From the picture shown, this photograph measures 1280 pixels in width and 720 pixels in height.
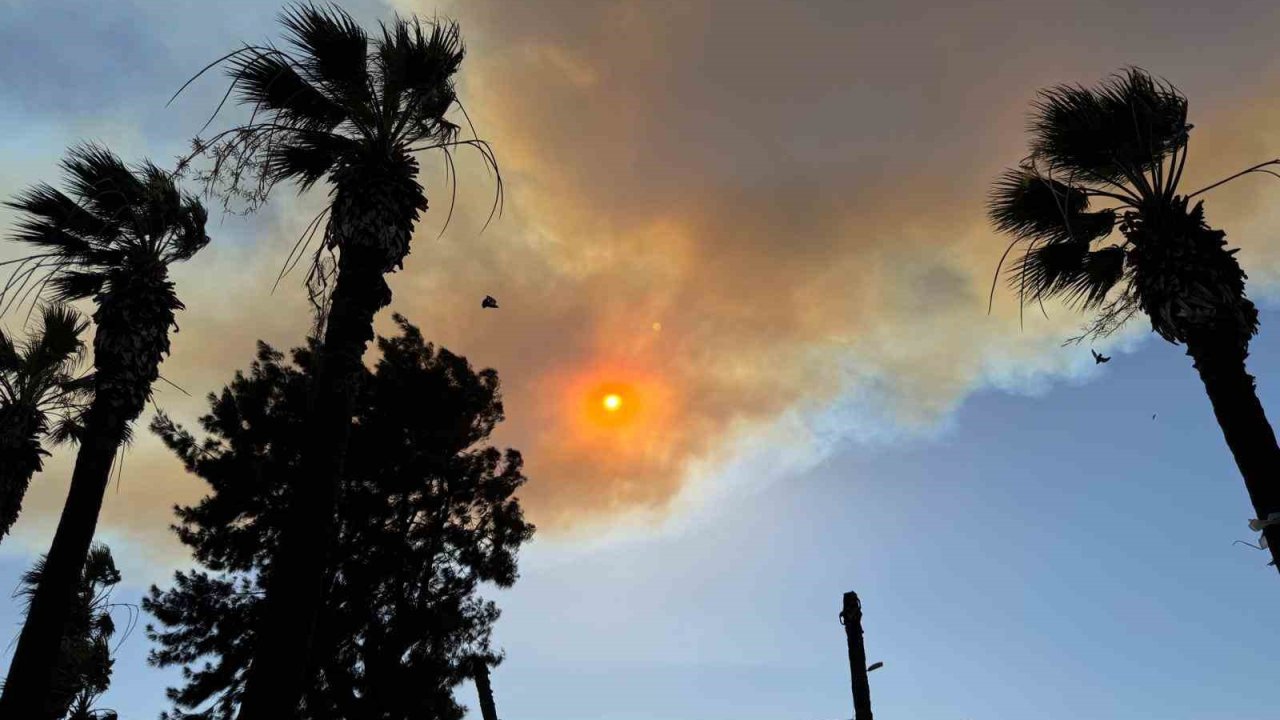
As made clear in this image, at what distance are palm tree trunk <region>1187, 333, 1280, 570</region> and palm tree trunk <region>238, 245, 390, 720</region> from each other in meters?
8.92

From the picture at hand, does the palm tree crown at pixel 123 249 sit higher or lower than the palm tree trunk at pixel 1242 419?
higher

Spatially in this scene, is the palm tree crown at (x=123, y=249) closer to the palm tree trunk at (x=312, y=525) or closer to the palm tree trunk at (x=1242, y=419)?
the palm tree trunk at (x=312, y=525)

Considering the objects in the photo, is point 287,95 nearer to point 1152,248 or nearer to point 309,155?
point 309,155

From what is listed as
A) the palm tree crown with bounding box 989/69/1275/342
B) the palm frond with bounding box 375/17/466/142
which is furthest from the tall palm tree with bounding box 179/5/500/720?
the palm tree crown with bounding box 989/69/1275/342

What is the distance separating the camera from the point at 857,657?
13555 mm

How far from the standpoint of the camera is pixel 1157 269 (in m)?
9.73

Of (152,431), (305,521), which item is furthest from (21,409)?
(305,521)

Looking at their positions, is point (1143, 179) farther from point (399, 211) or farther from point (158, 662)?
point (158, 662)

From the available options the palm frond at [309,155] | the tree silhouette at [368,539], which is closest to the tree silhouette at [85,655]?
the tree silhouette at [368,539]

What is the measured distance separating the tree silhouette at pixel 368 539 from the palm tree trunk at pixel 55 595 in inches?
319

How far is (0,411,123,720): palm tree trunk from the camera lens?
10.5 meters

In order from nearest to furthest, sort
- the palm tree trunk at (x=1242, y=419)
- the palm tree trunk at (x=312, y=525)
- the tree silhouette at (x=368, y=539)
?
the palm tree trunk at (x=312, y=525)
the palm tree trunk at (x=1242, y=419)
the tree silhouette at (x=368, y=539)

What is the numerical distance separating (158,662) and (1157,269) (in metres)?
22.2

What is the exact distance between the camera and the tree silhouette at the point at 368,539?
19.6m
